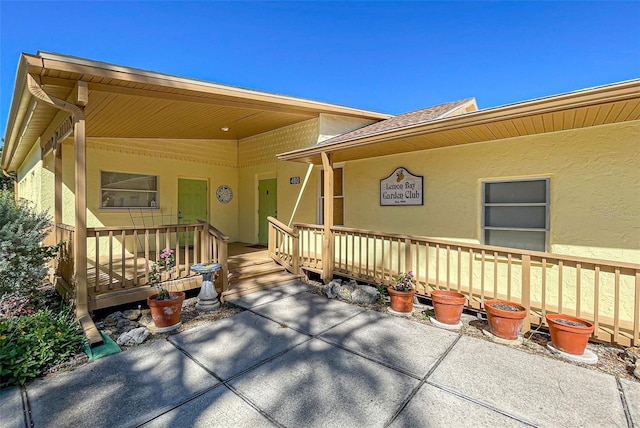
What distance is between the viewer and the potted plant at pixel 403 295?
13.5 feet

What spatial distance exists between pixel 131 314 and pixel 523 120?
572 cm

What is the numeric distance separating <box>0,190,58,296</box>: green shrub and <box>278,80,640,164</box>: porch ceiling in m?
4.34

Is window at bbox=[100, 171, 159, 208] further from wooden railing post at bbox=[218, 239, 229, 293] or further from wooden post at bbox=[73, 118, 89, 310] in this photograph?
wooden railing post at bbox=[218, 239, 229, 293]

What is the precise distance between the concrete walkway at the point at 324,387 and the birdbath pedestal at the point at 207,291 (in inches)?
33.7

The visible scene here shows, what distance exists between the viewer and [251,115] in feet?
20.1

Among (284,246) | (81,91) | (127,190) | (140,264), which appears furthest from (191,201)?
(81,91)

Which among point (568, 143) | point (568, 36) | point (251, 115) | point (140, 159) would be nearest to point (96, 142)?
point (140, 159)

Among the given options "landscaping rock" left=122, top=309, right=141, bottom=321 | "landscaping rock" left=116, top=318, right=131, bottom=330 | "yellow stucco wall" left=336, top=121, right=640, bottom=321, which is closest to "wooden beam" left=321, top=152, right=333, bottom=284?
"yellow stucco wall" left=336, top=121, right=640, bottom=321

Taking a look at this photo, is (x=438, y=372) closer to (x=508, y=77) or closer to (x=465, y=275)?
(x=465, y=275)

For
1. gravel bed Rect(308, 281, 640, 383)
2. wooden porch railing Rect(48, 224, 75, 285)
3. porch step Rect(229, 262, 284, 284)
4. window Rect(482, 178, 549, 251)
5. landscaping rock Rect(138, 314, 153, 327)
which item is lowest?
gravel bed Rect(308, 281, 640, 383)

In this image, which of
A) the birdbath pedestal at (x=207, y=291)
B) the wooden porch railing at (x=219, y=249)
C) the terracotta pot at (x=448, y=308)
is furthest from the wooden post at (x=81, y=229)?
the terracotta pot at (x=448, y=308)

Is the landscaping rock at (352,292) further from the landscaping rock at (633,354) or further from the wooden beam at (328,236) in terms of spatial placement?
the landscaping rock at (633,354)

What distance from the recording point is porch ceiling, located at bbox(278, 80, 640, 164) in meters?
2.72

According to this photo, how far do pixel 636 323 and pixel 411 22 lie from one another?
31.0 feet
